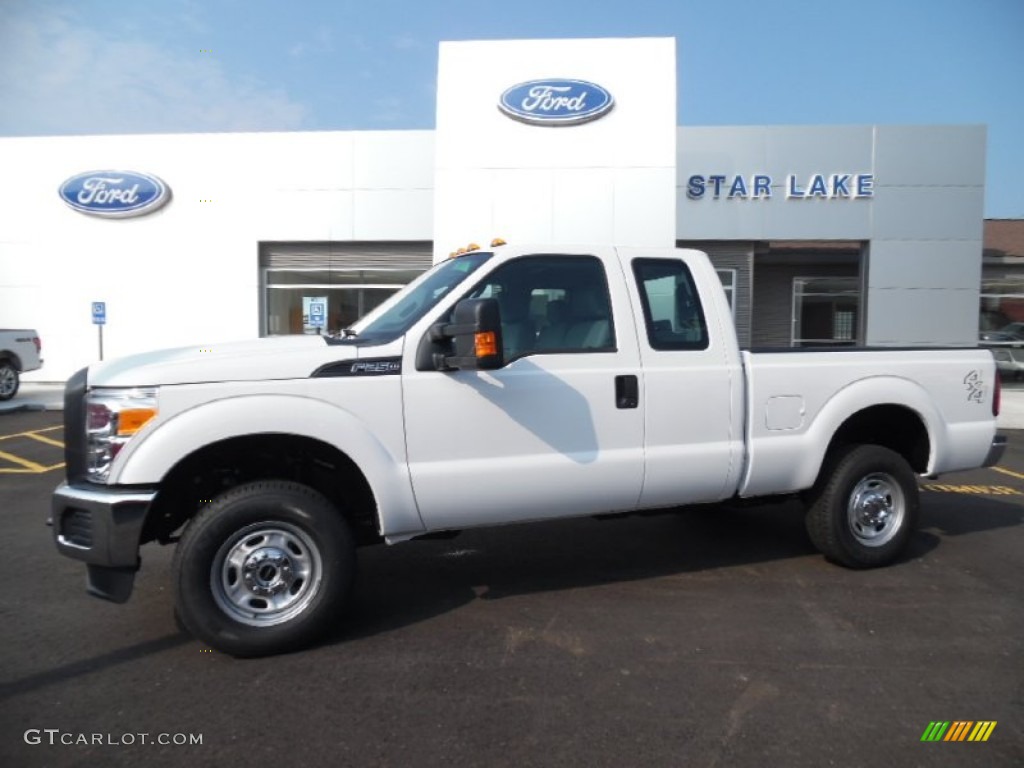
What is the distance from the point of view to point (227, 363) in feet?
11.4

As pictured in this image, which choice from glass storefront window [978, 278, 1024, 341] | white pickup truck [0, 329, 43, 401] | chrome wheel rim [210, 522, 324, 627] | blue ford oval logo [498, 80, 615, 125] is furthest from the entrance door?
glass storefront window [978, 278, 1024, 341]

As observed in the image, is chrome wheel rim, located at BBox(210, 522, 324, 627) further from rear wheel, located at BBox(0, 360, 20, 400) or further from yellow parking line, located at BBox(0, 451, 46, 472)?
rear wheel, located at BBox(0, 360, 20, 400)

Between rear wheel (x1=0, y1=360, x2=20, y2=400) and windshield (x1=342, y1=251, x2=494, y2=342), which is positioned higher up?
windshield (x1=342, y1=251, x2=494, y2=342)

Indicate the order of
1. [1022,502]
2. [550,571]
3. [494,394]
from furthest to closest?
[1022,502]
[550,571]
[494,394]

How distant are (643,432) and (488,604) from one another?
4.50 ft

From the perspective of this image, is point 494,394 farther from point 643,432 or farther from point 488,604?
point 488,604

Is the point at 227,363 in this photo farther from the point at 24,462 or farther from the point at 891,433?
the point at 24,462

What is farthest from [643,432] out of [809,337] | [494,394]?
[809,337]

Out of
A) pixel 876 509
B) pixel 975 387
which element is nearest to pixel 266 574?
pixel 876 509

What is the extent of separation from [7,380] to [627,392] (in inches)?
610

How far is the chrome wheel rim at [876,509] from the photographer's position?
15.6 feet

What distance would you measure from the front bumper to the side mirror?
1591 mm

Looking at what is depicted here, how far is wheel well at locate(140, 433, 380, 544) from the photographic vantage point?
3584 millimetres

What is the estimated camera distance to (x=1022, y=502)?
6898 mm
